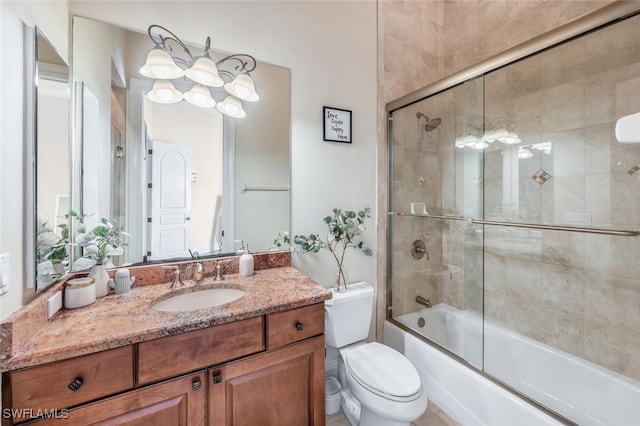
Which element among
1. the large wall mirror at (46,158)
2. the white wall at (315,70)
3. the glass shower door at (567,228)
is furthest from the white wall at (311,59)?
the glass shower door at (567,228)

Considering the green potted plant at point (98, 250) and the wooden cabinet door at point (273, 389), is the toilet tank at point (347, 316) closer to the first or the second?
the wooden cabinet door at point (273, 389)

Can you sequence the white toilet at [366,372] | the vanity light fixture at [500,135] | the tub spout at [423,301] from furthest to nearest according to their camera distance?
the tub spout at [423,301]
the vanity light fixture at [500,135]
the white toilet at [366,372]

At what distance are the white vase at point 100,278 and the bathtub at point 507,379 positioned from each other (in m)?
1.77

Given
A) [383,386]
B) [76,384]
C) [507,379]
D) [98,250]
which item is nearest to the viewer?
[76,384]

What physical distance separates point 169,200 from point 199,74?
665 millimetres

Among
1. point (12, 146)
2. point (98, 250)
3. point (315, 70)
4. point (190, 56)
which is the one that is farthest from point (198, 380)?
point (315, 70)

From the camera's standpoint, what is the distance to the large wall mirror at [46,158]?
34.0 inches

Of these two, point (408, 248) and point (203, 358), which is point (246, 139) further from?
point (408, 248)

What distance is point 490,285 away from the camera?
1998 millimetres

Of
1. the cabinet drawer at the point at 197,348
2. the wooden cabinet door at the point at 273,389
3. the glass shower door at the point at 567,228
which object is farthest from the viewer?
the glass shower door at the point at 567,228

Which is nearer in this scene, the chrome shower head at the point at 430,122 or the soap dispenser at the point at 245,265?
the soap dispenser at the point at 245,265

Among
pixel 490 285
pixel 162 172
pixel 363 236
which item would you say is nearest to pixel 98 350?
pixel 162 172

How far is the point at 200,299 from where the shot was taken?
49.8 inches

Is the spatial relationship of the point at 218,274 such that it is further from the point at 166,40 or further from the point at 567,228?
the point at 567,228
